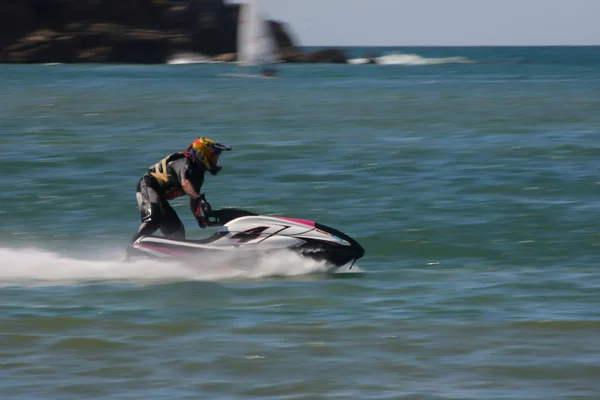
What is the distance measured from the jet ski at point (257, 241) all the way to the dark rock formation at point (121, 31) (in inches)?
3583

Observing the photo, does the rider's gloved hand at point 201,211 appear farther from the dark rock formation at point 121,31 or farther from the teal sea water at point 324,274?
the dark rock formation at point 121,31

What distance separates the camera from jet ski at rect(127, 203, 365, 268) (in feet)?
41.5

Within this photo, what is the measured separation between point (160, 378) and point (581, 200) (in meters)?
12.0

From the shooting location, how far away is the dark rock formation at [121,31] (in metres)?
103

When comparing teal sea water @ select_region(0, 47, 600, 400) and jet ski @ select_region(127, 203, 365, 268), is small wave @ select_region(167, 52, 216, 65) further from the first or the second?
jet ski @ select_region(127, 203, 365, 268)

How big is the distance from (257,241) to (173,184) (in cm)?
115

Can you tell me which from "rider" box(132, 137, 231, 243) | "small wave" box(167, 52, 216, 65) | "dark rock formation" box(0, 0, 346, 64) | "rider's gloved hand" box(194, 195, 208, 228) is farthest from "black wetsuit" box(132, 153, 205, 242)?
"small wave" box(167, 52, 216, 65)

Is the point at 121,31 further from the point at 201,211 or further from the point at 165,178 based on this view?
the point at 201,211

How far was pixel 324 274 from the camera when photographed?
12953 millimetres

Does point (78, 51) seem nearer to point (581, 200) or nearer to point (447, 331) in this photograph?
point (581, 200)

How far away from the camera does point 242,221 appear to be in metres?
12.7

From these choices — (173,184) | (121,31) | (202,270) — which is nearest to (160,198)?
(173,184)

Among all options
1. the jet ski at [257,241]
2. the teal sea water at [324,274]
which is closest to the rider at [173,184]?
the jet ski at [257,241]

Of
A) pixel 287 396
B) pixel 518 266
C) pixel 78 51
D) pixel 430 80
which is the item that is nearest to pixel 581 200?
pixel 518 266
